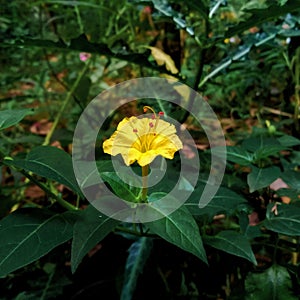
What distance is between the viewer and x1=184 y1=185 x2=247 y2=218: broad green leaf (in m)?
0.65

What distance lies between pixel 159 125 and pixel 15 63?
1808mm

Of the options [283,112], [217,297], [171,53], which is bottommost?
[217,297]

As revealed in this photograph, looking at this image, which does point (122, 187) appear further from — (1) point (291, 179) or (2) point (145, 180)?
(1) point (291, 179)

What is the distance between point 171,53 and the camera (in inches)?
60.2

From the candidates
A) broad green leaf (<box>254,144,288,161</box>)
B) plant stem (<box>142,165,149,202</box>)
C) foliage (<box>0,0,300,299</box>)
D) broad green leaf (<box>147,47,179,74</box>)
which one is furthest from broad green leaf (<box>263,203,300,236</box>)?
→ broad green leaf (<box>147,47,179,74</box>)

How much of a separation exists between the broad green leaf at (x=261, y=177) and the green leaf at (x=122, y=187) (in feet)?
0.75

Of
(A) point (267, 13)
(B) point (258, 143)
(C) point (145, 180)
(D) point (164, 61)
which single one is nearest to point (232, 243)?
(C) point (145, 180)

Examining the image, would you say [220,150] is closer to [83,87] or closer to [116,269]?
[116,269]

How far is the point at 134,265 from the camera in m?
0.78

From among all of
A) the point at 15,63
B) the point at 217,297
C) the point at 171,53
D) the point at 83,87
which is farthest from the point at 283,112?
the point at 15,63

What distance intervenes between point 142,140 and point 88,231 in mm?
157

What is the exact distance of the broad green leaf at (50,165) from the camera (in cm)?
58

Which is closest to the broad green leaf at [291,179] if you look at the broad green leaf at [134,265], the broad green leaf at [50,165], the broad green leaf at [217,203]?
the broad green leaf at [217,203]

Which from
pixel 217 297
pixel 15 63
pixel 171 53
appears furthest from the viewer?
pixel 15 63
